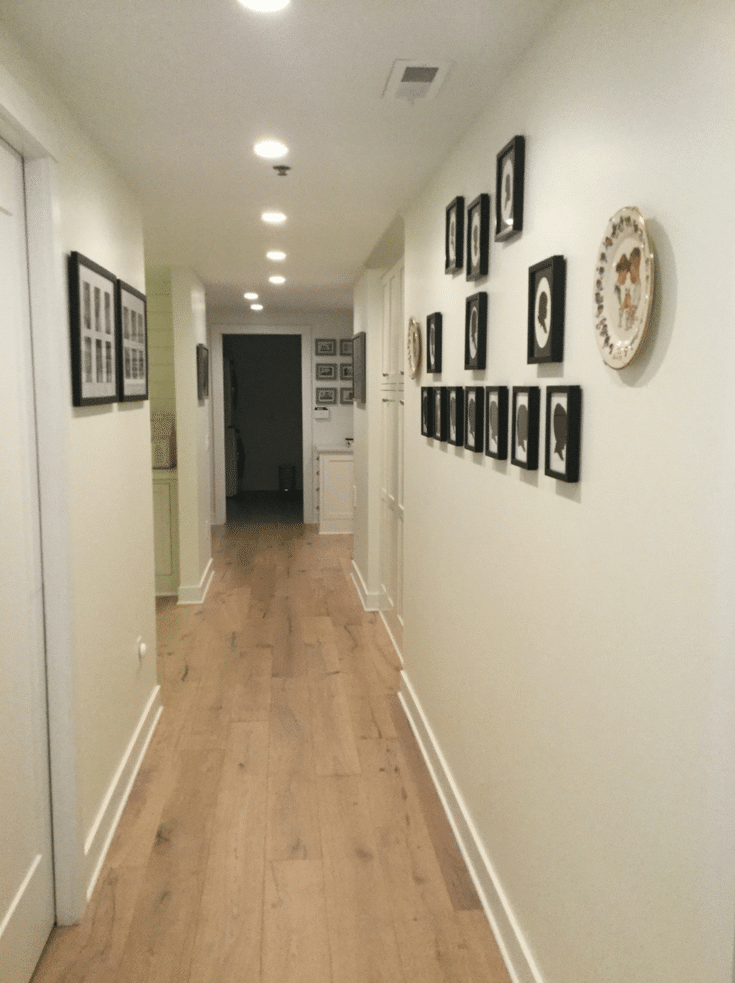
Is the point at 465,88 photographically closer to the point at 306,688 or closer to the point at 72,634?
the point at 72,634

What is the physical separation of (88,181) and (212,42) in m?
0.89

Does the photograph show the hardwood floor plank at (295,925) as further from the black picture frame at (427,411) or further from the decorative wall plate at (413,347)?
the decorative wall plate at (413,347)

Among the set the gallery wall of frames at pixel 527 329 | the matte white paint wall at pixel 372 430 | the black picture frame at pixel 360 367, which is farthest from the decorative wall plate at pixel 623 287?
the black picture frame at pixel 360 367

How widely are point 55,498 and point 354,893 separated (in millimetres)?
1506

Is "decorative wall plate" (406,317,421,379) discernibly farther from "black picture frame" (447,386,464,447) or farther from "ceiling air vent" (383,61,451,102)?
"ceiling air vent" (383,61,451,102)

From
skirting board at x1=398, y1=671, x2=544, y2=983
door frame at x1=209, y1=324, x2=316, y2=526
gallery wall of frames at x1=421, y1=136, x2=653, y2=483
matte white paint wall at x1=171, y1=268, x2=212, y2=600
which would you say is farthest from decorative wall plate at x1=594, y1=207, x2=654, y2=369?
door frame at x1=209, y1=324, x2=316, y2=526

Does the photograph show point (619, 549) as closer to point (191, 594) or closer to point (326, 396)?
point (191, 594)

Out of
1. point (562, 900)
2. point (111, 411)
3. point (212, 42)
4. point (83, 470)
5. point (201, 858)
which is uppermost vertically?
point (212, 42)

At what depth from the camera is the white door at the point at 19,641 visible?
1991 millimetres

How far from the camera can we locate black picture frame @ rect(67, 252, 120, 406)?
2.40 metres

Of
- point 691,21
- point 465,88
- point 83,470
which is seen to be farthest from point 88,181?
point 691,21

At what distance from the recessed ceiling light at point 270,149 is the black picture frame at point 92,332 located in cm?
68

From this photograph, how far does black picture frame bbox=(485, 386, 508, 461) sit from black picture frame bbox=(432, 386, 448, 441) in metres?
0.58

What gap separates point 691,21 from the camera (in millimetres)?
1239
